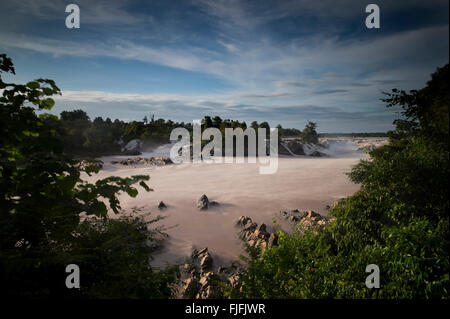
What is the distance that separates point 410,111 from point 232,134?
28217mm

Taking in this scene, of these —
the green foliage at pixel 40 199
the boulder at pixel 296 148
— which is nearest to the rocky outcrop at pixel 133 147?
the boulder at pixel 296 148

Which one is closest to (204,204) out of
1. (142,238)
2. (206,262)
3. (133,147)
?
(206,262)

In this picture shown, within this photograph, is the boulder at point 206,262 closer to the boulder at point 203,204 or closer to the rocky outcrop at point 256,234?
the rocky outcrop at point 256,234

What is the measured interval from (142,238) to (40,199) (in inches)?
90.6

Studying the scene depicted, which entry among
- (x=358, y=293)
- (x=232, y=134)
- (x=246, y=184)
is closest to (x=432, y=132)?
(x=358, y=293)

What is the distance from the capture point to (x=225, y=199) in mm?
11953

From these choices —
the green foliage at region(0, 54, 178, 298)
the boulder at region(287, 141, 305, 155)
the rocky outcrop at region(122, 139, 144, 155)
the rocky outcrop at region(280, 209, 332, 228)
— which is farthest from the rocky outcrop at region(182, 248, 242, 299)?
the boulder at region(287, 141, 305, 155)

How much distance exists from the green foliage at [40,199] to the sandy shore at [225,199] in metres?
3.80

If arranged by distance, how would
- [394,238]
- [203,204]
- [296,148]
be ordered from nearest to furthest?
1. [394,238]
2. [203,204]
3. [296,148]

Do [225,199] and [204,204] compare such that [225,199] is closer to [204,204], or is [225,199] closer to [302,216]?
[204,204]

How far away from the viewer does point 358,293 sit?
10.6ft

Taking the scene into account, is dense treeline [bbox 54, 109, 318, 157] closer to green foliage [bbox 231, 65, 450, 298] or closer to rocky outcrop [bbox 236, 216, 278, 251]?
rocky outcrop [bbox 236, 216, 278, 251]

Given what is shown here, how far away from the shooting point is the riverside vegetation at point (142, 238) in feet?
7.03

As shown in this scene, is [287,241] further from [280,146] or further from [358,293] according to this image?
[280,146]
